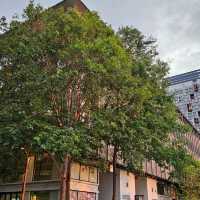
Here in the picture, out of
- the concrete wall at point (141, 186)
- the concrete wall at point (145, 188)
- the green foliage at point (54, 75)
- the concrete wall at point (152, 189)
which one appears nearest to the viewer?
the green foliage at point (54, 75)

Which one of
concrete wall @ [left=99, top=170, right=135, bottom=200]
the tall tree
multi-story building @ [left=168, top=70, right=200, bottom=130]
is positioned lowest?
concrete wall @ [left=99, top=170, right=135, bottom=200]

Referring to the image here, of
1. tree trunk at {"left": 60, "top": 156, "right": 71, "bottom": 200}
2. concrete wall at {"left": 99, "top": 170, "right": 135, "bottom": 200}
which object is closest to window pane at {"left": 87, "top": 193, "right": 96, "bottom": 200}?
concrete wall at {"left": 99, "top": 170, "right": 135, "bottom": 200}

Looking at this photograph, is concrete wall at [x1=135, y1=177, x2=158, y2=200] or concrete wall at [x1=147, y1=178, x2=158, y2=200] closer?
concrete wall at [x1=135, y1=177, x2=158, y2=200]

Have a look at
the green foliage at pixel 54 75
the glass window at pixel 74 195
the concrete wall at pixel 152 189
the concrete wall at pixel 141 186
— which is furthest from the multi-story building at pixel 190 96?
the green foliage at pixel 54 75

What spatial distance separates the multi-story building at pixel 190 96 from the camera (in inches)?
2648

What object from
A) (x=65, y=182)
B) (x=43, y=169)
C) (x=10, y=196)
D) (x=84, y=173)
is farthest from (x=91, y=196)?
(x=65, y=182)

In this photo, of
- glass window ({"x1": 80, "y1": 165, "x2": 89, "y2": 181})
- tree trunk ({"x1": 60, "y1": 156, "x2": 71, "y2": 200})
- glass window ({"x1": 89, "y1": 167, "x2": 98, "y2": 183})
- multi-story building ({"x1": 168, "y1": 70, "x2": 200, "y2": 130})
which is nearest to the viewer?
tree trunk ({"x1": 60, "y1": 156, "x2": 71, "y2": 200})

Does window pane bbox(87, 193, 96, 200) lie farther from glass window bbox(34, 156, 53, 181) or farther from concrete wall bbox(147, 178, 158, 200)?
concrete wall bbox(147, 178, 158, 200)

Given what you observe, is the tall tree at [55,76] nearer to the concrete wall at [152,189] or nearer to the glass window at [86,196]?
the glass window at [86,196]

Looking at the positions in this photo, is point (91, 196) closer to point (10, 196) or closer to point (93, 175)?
point (93, 175)

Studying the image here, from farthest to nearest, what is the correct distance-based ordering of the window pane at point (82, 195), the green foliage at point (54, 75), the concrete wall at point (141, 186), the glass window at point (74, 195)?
the concrete wall at point (141, 186)
the window pane at point (82, 195)
the glass window at point (74, 195)
the green foliage at point (54, 75)

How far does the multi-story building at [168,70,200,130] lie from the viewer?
6725 cm

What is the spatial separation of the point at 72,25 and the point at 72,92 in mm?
3604

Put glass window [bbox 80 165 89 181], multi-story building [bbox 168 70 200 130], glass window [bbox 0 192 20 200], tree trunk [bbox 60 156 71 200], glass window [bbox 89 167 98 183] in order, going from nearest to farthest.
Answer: tree trunk [bbox 60 156 71 200]
glass window [bbox 80 165 89 181]
glass window [bbox 0 192 20 200]
glass window [bbox 89 167 98 183]
multi-story building [bbox 168 70 200 130]
